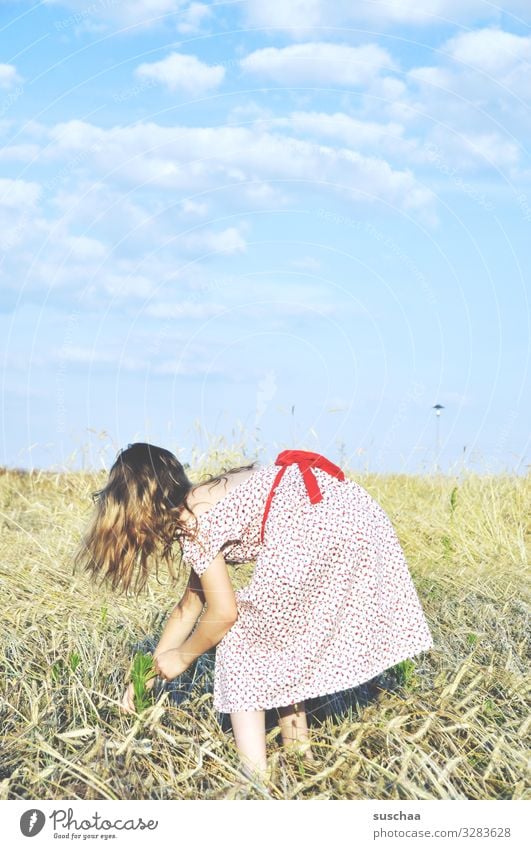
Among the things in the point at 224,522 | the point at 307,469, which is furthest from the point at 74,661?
the point at 307,469

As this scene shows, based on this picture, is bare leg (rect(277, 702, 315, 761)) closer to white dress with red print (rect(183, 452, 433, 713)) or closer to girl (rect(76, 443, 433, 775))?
girl (rect(76, 443, 433, 775))

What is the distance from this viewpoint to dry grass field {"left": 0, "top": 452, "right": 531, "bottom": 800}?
2693 mm

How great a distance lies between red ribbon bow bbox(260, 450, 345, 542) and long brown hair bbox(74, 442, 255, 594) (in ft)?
0.88

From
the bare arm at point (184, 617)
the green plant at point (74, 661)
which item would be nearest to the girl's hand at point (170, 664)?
the bare arm at point (184, 617)

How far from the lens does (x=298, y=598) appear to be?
2.79m

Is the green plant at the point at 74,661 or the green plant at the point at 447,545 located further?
the green plant at the point at 447,545

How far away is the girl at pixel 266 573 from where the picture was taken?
2791mm

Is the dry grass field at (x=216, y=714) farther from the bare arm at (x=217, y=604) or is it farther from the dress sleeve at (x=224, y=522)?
the dress sleeve at (x=224, y=522)

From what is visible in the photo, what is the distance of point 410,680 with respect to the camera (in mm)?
3318
